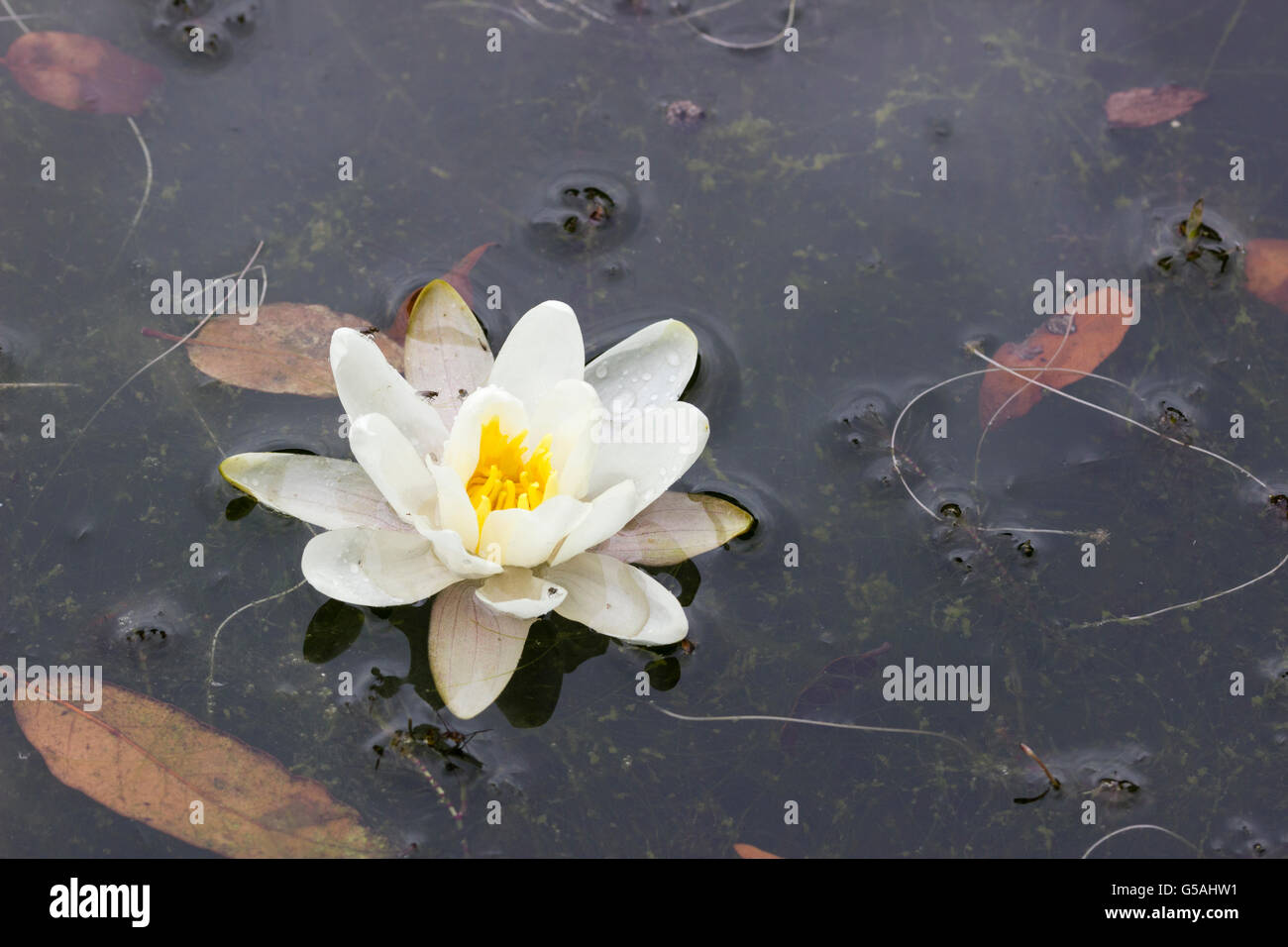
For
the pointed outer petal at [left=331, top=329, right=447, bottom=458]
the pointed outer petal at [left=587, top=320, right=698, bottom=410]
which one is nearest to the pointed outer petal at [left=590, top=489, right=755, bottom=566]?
the pointed outer petal at [left=587, top=320, right=698, bottom=410]

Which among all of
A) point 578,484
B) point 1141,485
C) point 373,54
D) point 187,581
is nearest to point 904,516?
point 1141,485

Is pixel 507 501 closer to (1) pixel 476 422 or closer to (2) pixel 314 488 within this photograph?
(1) pixel 476 422

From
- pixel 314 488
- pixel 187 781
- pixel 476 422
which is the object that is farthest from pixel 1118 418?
pixel 187 781

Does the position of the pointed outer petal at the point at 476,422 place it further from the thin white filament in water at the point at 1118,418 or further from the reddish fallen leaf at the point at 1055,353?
the reddish fallen leaf at the point at 1055,353

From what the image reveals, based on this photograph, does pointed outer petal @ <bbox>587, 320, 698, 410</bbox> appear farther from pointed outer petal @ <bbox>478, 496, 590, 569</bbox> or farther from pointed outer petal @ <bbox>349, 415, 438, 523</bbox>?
pointed outer petal @ <bbox>349, 415, 438, 523</bbox>

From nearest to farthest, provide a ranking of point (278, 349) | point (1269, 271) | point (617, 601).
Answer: point (617, 601)
point (278, 349)
point (1269, 271)
